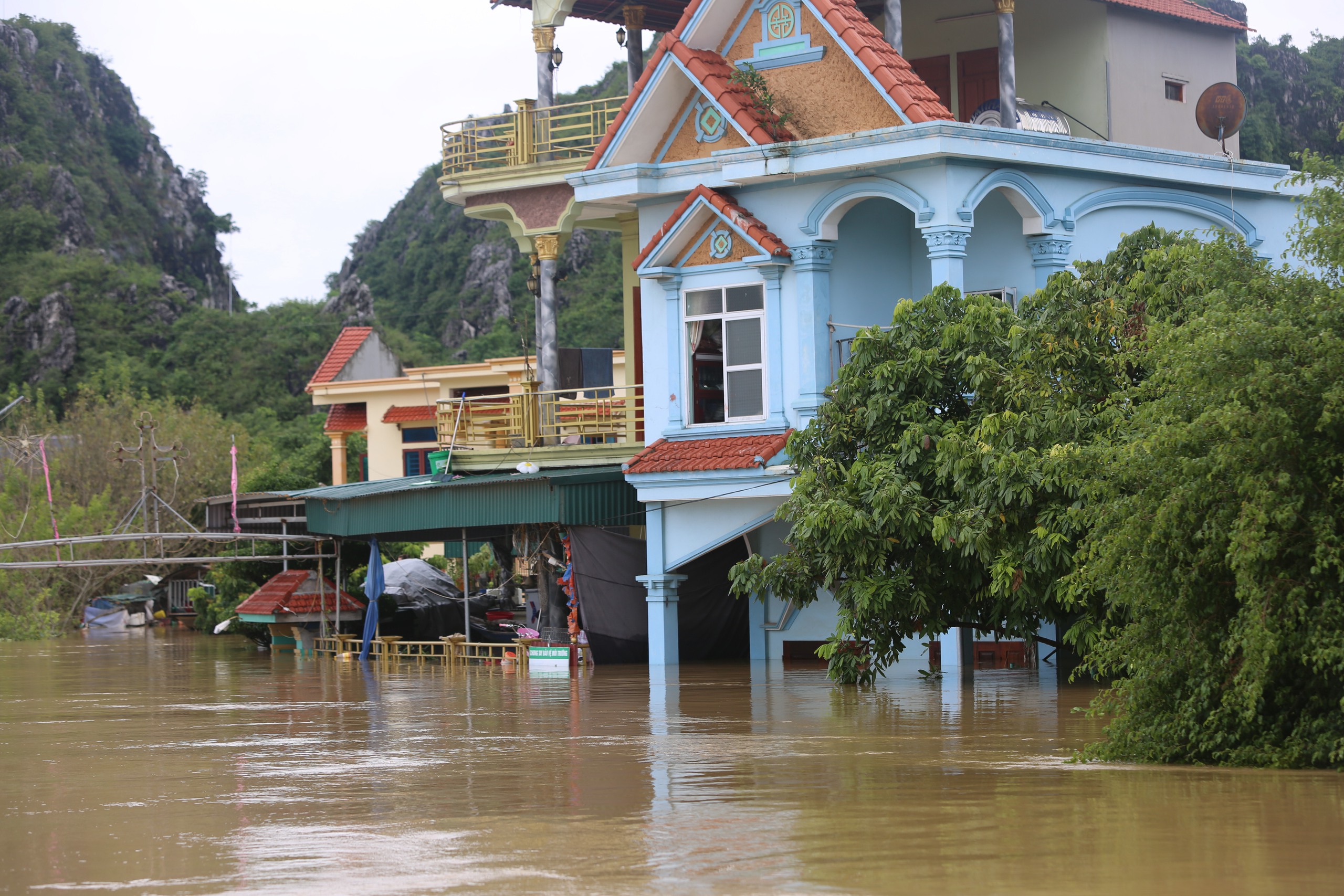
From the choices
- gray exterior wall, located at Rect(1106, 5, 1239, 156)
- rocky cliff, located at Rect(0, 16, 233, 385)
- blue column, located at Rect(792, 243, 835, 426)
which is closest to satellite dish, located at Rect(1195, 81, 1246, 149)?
gray exterior wall, located at Rect(1106, 5, 1239, 156)

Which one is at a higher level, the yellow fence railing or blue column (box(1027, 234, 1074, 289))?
blue column (box(1027, 234, 1074, 289))

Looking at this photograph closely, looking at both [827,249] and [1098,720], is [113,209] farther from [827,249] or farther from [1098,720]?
[1098,720]

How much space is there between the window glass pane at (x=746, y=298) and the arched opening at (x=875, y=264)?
0.96 metres

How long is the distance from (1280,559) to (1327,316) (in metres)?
1.58

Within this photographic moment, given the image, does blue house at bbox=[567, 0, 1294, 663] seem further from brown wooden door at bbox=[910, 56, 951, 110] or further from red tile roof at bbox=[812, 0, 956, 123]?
brown wooden door at bbox=[910, 56, 951, 110]

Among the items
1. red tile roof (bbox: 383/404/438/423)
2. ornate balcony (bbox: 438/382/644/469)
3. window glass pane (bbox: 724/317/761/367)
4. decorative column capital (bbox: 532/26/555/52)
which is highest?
decorative column capital (bbox: 532/26/555/52)

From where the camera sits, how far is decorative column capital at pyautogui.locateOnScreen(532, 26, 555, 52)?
2691 centimetres

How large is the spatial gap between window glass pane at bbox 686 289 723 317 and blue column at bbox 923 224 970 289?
121 inches

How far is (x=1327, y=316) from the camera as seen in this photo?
36.3 ft

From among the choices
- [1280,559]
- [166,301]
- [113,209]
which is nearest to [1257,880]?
[1280,559]

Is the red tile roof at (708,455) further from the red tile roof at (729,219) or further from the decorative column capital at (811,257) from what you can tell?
the red tile roof at (729,219)

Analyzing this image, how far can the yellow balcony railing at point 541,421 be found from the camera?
2575cm

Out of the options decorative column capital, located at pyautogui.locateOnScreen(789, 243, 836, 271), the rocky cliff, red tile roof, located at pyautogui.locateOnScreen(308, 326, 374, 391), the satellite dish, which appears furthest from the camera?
the rocky cliff

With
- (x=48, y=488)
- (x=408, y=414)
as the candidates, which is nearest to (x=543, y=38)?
(x=48, y=488)
